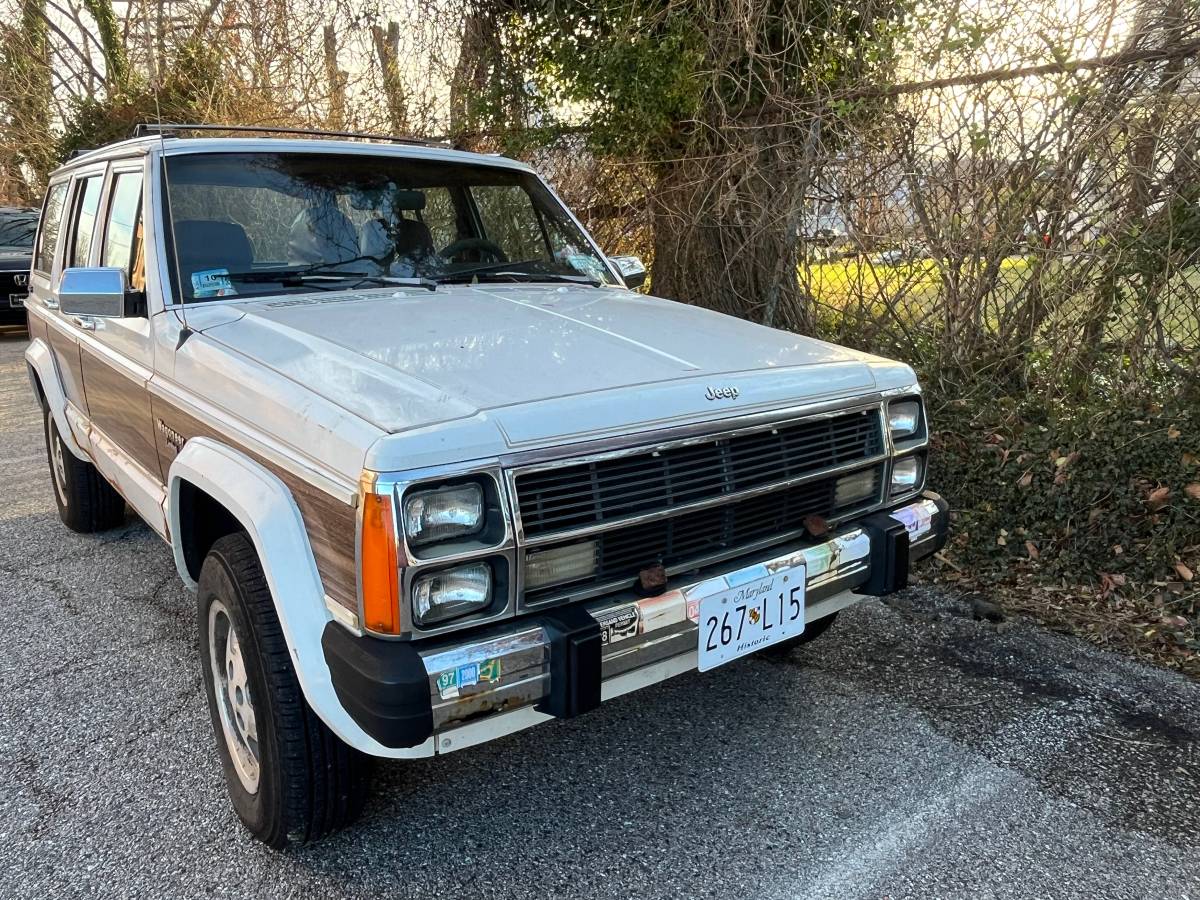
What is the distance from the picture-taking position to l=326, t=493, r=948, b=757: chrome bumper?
195 cm

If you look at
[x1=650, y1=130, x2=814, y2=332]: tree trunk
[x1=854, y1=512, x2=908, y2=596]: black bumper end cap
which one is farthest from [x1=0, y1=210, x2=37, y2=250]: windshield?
[x1=854, y1=512, x2=908, y2=596]: black bumper end cap

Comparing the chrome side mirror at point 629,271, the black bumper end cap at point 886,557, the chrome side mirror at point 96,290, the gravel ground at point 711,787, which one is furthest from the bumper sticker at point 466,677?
the chrome side mirror at point 629,271

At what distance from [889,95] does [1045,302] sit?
1.45 m

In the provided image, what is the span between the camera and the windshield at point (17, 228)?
11.8 meters

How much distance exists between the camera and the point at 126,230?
3.39 meters

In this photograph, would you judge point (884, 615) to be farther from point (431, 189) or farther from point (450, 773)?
point (431, 189)

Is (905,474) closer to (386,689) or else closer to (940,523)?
(940,523)

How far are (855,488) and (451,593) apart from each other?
136cm

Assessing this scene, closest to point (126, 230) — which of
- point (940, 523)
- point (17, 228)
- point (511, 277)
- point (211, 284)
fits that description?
point (211, 284)

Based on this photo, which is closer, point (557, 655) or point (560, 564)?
point (557, 655)

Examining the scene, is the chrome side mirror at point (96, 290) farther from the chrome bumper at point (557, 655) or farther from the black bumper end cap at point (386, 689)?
the chrome bumper at point (557, 655)

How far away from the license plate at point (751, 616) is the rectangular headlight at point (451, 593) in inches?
22.4

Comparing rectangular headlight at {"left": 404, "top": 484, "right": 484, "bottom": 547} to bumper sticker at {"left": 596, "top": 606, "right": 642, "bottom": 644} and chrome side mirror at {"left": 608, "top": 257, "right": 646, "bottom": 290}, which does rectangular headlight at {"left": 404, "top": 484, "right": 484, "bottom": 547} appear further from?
chrome side mirror at {"left": 608, "top": 257, "right": 646, "bottom": 290}

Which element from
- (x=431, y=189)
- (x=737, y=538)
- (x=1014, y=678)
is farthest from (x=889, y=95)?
(x=737, y=538)
